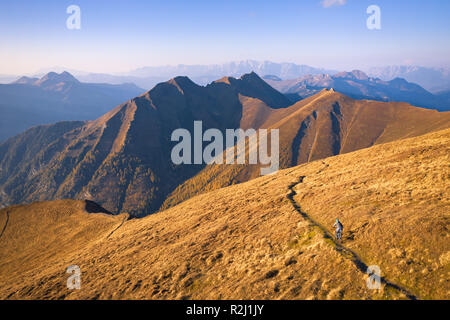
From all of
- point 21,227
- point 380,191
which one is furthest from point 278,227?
point 21,227

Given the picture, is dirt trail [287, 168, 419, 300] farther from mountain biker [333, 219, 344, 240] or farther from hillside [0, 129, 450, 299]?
mountain biker [333, 219, 344, 240]

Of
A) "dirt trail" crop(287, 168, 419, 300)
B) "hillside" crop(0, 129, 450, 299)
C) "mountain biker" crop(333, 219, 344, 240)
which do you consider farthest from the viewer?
"mountain biker" crop(333, 219, 344, 240)

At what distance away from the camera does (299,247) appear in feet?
69.8

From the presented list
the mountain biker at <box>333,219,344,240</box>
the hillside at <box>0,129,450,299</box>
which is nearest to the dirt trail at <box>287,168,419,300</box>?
the hillside at <box>0,129,450,299</box>

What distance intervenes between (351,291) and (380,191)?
19064 mm

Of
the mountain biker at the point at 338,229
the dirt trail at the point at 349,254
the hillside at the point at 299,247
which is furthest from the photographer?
the mountain biker at the point at 338,229

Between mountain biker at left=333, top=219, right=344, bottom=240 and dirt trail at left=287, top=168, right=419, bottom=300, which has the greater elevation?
mountain biker at left=333, top=219, right=344, bottom=240

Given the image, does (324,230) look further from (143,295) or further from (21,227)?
(21,227)

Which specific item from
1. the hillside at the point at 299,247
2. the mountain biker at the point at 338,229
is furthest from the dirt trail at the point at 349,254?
the mountain biker at the point at 338,229

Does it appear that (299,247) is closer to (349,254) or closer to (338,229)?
(338,229)

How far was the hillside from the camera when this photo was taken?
52.2 feet

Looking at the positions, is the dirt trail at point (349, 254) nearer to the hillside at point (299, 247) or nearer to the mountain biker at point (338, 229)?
the hillside at point (299, 247)

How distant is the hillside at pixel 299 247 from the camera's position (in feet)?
52.2

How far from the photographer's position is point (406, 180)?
29406 millimetres
